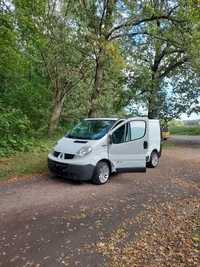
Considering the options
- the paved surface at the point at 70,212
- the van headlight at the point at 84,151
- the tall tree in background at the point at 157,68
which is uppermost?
the tall tree in background at the point at 157,68

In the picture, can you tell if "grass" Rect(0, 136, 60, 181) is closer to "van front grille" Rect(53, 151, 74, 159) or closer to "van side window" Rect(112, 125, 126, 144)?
"van front grille" Rect(53, 151, 74, 159)

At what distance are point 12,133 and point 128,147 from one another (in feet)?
17.9

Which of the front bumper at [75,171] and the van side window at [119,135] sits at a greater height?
the van side window at [119,135]

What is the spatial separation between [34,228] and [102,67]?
987 cm

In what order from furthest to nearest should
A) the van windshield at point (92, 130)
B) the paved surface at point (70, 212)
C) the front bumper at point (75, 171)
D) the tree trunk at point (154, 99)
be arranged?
the tree trunk at point (154, 99) → the van windshield at point (92, 130) → the front bumper at point (75, 171) → the paved surface at point (70, 212)

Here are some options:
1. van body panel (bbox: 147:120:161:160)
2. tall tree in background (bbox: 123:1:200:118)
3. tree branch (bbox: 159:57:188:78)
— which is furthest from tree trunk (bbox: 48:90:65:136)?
tree branch (bbox: 159:57:188:78)

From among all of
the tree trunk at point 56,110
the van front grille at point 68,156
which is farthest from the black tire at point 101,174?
the tree trunk at point 56,110

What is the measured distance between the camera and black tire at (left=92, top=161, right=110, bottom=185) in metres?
7.71

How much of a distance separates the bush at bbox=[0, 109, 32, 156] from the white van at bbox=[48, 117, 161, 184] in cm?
339

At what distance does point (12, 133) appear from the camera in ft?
38.4

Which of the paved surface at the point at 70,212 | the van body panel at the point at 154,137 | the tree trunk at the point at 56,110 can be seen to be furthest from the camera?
the tree trunk at the point at 56,110

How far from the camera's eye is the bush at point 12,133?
11.0 metres

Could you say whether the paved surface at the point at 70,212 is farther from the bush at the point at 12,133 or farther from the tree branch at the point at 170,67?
the tree branch at the point at 170,67

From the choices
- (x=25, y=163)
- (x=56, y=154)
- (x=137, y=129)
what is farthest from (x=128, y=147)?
(x=25, y=163)
